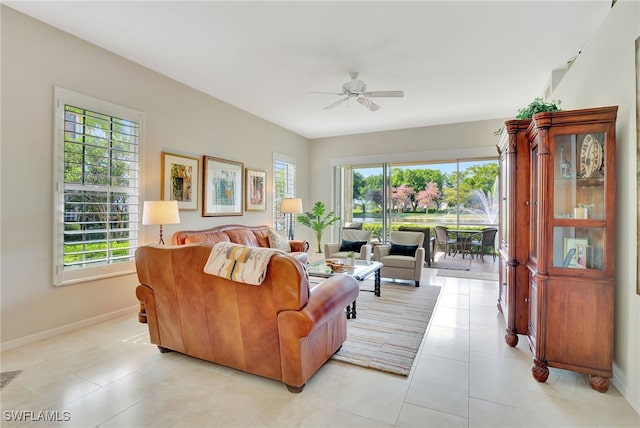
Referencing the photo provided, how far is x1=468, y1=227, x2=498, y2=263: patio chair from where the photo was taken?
7.12m

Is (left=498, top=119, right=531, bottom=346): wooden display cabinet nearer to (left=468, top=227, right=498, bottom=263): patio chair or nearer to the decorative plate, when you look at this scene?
the decorative plate

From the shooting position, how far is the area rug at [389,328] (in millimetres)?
2615

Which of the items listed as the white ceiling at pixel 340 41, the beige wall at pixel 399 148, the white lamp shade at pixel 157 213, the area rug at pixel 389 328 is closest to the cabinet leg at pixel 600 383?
the area rug at pixel 389 328

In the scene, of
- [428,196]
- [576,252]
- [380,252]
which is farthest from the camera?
[428,196]

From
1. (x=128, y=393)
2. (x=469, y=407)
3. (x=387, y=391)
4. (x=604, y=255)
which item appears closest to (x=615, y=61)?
(x=604, y=255)

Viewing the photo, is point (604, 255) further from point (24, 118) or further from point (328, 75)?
point (24, 118)

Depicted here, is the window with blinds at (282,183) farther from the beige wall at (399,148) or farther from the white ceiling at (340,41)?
the white ceiling at (340,41)

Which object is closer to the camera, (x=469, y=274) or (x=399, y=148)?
(x=469, y=274)

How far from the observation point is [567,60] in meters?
3.65

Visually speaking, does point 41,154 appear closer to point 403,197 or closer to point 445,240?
point 445,240

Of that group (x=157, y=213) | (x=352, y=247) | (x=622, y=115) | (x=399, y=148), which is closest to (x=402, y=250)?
(x=352, y=247)

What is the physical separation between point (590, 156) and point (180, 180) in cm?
449

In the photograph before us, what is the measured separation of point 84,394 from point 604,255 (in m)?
3.68

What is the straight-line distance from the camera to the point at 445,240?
25.2 feet
